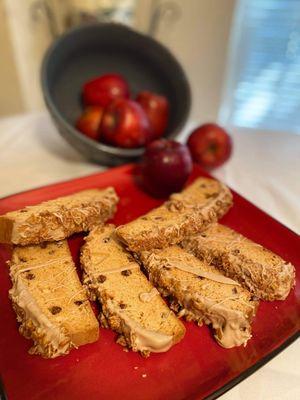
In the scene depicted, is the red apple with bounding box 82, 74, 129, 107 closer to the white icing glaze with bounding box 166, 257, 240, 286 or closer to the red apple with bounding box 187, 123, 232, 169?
the red apple with bounding box 187, 123, 232, 169

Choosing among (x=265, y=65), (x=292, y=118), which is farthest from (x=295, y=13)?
(x=292, y=118)

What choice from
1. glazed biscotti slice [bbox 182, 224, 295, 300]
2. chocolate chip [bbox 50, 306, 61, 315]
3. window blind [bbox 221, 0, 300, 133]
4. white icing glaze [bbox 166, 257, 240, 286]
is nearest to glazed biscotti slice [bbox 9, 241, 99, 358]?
chocolate chip [bbox 50, 306, 61, 315]

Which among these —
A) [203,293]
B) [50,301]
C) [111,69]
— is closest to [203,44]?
[111,69]

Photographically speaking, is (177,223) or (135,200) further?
(135,200)

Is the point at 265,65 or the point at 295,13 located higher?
the point at 295,13

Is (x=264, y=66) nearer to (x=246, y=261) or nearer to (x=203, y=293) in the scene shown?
(x=246, y=261)

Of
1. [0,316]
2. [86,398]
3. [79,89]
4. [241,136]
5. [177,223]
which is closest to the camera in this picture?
[86,398]

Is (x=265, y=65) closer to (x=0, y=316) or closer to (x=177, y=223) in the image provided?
(x=177, y=223)
